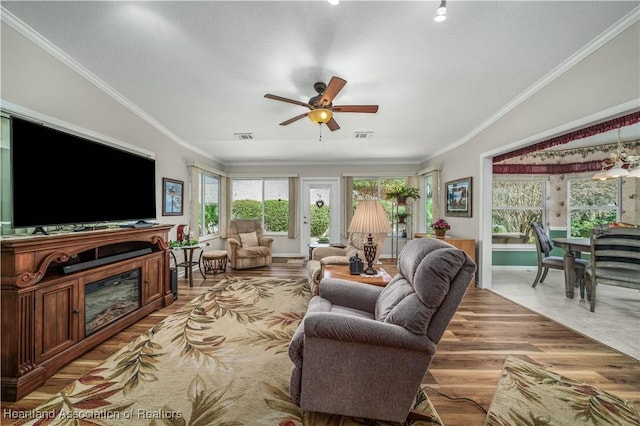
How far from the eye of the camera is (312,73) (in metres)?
2.57

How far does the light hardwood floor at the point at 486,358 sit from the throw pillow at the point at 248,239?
239 centimetres

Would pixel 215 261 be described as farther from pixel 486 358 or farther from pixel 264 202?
pixel 486 358

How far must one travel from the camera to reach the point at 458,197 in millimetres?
4738

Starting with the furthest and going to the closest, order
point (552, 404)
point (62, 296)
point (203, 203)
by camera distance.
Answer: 1. point (203, 203)
2. point (62, 296)
3. point (552, 404)

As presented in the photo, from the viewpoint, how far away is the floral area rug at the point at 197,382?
5.00 feet

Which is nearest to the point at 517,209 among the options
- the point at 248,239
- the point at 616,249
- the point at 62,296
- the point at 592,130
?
the point at 616,249

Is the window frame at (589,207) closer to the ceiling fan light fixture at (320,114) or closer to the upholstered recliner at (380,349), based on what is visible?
the ceiling fan light fixture at (320,114)

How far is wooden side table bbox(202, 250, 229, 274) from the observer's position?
4.66 meters

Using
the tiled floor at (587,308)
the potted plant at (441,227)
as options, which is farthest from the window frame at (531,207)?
the potted plant at (441,227)

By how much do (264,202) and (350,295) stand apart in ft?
17.2

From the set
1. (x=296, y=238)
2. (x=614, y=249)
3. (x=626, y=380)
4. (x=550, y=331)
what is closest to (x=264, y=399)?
(x=626, y=380)

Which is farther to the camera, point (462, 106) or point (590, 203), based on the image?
point (590, 203)

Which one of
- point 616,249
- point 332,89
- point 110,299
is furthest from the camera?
point 616,249

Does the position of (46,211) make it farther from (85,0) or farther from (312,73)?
(312,73)
